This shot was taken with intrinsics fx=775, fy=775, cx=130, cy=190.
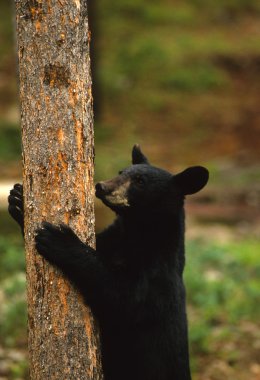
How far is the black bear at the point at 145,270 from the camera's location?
14.5 ft

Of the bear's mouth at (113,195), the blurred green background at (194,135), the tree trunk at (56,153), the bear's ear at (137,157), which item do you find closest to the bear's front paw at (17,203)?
the bear's mouth at (113,195)

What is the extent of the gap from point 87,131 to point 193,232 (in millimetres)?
8581

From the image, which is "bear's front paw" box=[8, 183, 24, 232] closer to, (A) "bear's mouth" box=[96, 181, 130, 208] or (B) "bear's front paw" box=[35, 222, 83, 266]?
(A) "bear's mouth" box=[96, 181, 130, 208]

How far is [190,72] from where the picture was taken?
24.6m

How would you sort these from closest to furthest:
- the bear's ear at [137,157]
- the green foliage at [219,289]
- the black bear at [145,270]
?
the black bear at [145,270]
the bear's ear at [137,157]
the green foliage at [219,289]

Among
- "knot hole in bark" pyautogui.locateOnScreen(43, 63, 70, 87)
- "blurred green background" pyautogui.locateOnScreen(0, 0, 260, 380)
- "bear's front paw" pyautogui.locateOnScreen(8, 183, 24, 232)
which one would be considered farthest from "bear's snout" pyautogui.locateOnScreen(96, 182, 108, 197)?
"blurred green background" pyautogui.locateOnScreen(0, 0, 260, 380)

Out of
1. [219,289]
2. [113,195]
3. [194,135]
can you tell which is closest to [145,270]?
[113,195]

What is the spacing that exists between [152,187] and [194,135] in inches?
666

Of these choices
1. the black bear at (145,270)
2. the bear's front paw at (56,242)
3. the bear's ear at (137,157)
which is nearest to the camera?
the bear's front paw at (56,242)

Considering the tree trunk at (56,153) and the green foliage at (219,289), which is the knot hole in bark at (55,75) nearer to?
the tree trunk at (56,153)

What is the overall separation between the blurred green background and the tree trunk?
2.60 meters

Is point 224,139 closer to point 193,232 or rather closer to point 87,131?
point 193,232

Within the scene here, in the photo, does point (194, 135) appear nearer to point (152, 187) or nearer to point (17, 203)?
point (152, 187)

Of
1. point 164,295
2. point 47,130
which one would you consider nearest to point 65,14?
point 47,130
